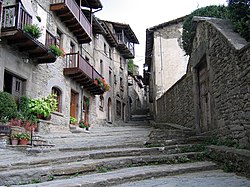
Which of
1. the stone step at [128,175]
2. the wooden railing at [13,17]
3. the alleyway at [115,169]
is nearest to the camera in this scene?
the stone step at [128,175]

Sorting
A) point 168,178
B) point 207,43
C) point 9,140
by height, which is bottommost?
point 168,178

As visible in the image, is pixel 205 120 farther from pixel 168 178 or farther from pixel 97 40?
pixel 97 40

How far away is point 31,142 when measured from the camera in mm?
7484

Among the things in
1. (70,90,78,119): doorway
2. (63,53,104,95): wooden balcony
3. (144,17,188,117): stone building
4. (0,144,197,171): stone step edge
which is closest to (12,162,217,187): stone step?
(0,144,197,171): stone step edge

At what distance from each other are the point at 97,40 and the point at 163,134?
13.6 metres

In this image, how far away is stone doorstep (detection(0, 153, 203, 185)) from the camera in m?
4.51

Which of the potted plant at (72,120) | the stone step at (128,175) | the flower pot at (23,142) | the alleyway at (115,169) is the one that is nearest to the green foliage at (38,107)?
the flower pot at (23,142)

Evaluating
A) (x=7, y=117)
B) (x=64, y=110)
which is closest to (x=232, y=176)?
(x=7, y=117)

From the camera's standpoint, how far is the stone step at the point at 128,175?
420 centimetres

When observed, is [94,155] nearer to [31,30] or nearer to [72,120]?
[31,30]

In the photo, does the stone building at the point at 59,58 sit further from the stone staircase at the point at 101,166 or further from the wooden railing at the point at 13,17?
the stone staircase at the point at 101,166

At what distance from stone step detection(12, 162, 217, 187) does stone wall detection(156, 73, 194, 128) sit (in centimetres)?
427

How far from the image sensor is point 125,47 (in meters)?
26.1

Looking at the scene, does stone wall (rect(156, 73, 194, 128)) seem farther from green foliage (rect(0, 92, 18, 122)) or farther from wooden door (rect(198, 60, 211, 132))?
green foliage (rect(0, 92, 18, 122))
